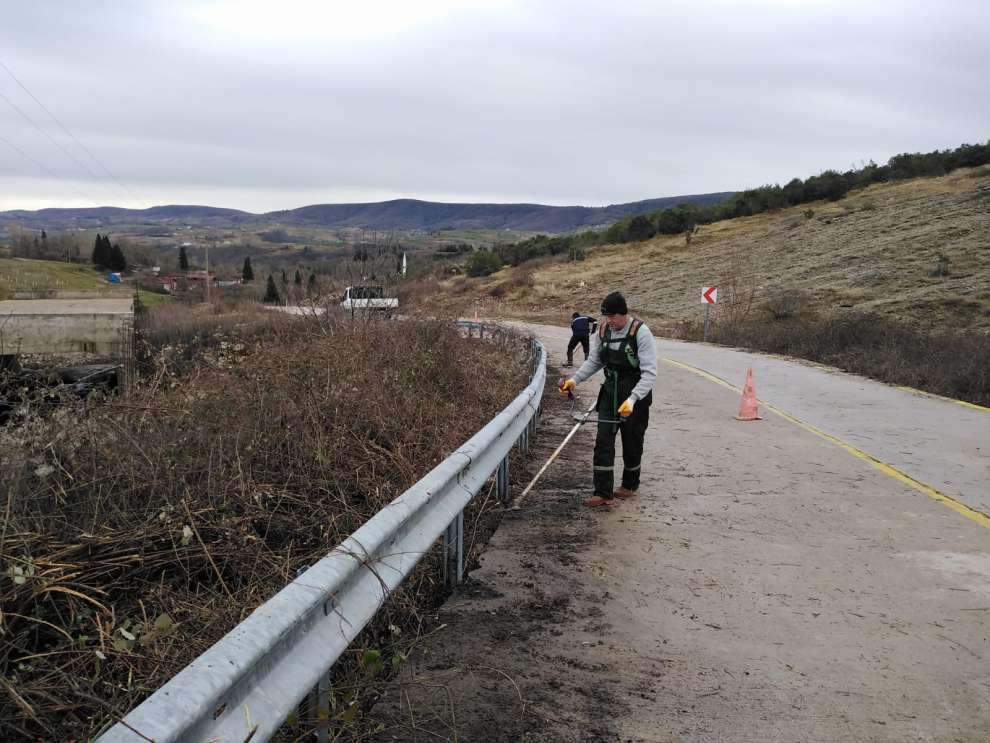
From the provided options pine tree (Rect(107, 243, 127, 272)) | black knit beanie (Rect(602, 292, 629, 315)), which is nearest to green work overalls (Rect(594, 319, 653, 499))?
black knit beanie (Rect(602, 292, 629, 315))

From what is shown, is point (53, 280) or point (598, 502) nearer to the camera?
point (598, 502)

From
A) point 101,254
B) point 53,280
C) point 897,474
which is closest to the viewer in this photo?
point 897,474

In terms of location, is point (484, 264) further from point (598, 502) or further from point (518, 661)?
point (518, 661)

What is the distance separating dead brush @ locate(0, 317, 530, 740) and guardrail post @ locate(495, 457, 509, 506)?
Answer: 48 centimetres

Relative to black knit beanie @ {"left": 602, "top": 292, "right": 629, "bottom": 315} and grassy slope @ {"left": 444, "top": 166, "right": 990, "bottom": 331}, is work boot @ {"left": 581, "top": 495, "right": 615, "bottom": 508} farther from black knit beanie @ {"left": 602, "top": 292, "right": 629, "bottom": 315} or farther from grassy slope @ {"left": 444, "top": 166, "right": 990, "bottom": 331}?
grassy slope @ {"left": 444, "top": 166, "right": 990, "bottom": 331}

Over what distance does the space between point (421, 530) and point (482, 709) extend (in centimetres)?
100

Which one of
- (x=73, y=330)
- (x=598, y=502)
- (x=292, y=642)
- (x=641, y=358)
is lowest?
(x=73, y=330)

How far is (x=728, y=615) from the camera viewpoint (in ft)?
17.3

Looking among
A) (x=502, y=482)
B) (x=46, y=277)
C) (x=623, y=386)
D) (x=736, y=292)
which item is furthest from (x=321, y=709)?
(x=46, y=277)

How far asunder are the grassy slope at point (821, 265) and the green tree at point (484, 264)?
1.68m

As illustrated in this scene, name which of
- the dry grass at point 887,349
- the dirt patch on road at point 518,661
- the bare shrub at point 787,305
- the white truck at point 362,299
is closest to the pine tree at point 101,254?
the bare shrub at point 787,305

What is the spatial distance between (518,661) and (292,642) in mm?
1754

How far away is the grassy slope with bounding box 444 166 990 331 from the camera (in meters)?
34.4

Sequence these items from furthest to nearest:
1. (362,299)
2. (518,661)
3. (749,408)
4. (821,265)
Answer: (821,265), (362,299), (749,408), (518,661)
